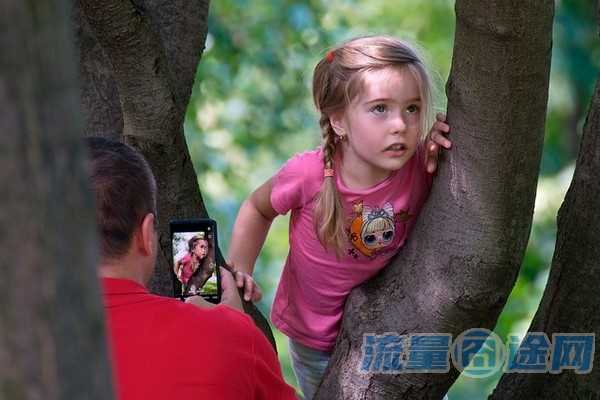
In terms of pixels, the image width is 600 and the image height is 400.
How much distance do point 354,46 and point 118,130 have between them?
0.81 m

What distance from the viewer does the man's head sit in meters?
2.46

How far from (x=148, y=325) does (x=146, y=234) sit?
0.70 ft

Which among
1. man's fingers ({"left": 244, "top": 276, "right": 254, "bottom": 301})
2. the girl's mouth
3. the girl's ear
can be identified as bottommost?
man's fingers ({"left": 244, "top": 276, "right": 254, "bottom": 301})

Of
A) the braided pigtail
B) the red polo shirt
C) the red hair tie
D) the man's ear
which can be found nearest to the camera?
the red polo shirt

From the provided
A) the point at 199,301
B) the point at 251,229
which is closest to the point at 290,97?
the point at 251,229

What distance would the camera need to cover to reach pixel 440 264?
279cm

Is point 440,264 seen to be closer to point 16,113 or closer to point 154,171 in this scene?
point 154,171

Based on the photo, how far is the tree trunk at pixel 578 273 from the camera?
2.94 metres

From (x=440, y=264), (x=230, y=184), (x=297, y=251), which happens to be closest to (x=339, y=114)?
(x=297, y=251)

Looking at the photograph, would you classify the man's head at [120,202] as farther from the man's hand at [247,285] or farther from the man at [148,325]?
the man's hand at [247,285]

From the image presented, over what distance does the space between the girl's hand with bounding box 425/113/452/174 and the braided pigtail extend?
32 cm

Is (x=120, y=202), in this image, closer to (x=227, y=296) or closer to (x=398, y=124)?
(x=227, y=296)

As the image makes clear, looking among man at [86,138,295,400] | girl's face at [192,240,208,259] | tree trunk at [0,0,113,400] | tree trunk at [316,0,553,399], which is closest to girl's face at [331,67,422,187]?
tree trunk at [316,0,553,399]

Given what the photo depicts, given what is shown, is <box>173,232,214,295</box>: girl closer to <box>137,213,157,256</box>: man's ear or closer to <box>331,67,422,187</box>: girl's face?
<box>137,213,157,256</box>: man's ear
